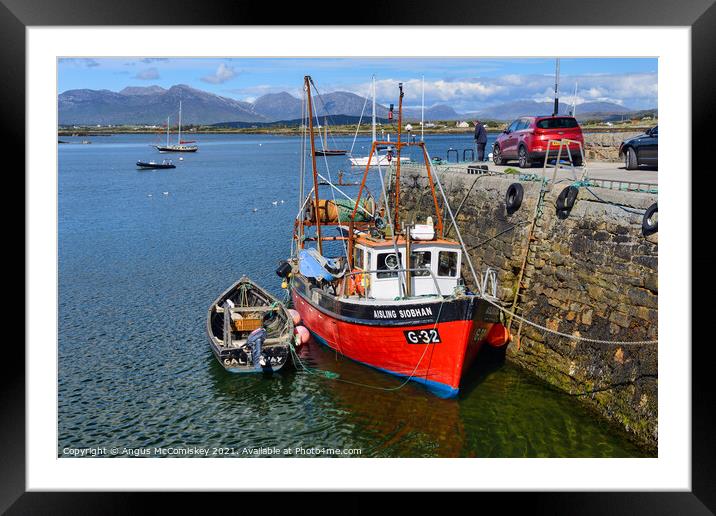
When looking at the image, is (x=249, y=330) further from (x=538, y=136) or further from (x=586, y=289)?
(x=538, y=136)

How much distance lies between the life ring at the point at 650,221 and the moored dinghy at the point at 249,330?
303 inches

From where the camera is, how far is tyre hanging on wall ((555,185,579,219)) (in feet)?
45.5

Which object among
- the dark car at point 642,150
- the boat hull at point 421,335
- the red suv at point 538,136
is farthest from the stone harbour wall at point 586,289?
the dark car at point 642,150

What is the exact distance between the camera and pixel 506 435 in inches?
478

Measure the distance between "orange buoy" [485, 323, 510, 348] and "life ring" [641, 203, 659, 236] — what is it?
4510 mm

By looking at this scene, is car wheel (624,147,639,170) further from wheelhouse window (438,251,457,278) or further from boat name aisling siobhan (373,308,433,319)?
boat name aisling siobhan (373,308,433,319)

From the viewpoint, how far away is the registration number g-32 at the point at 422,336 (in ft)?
43.5

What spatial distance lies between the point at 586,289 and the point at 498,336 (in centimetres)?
275

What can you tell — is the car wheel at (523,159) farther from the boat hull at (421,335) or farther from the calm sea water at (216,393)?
the calm sea water at (216,393)

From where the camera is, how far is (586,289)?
13.0 m

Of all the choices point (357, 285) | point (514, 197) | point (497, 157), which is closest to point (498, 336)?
point (514, 197)

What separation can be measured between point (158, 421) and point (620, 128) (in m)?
24.7

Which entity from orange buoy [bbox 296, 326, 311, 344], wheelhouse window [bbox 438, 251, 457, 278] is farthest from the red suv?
orange buoy [bbox 296, 326, 311, 344]
